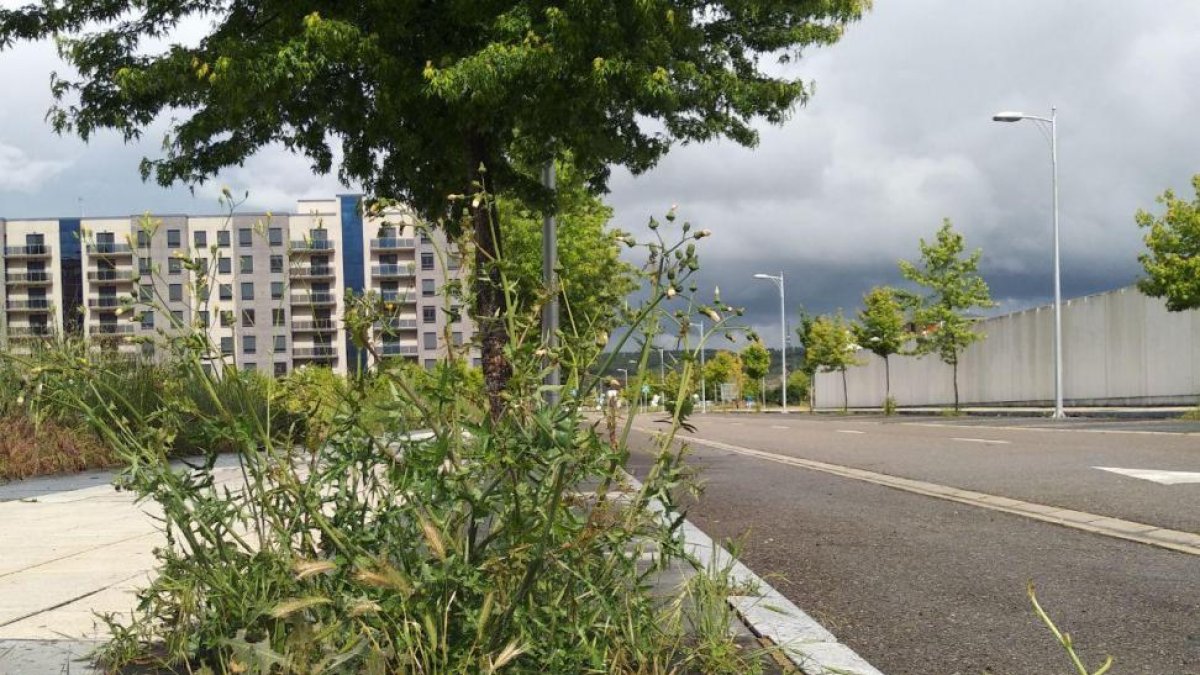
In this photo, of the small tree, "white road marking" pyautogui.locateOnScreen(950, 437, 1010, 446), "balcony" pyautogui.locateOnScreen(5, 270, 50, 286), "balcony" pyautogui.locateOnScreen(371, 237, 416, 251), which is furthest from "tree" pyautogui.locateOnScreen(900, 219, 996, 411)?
"balcony" pyautogui.locateOnScreen(5, 270, 50, 286)

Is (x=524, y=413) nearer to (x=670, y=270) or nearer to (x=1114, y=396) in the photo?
(x=670, y=270)

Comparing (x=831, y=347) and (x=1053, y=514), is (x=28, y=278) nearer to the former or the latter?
(x=831, y=347)

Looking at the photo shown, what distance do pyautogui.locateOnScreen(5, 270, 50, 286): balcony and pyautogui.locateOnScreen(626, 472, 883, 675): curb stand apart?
11683cm

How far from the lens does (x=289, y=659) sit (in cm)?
204

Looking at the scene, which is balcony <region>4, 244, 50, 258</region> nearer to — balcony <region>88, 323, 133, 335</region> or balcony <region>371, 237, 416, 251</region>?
→ balcony <region>371, 237, 416, 251</region>

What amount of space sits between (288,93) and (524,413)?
23.0ft

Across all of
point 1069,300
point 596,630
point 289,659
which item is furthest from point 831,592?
point 1069,300

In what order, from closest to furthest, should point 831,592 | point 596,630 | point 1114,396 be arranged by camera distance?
point 596,630
point 831,592
point 1114,396

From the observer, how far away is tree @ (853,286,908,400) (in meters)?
44.4

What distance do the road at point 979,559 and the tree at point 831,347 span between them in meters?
44.3

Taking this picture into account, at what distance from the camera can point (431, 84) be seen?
25.5 ft

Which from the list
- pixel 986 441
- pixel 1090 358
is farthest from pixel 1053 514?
→ pixel 1090 358

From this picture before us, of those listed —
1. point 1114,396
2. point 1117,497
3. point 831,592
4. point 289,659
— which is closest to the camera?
point 289,659

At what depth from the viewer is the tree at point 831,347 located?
54625mm
